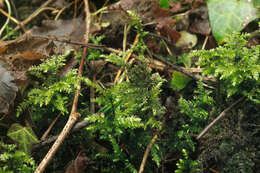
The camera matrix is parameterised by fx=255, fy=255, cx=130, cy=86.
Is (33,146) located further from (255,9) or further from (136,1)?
(255,9)

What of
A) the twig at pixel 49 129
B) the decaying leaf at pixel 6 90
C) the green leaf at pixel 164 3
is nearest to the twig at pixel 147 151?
the twig at pixel 49 129

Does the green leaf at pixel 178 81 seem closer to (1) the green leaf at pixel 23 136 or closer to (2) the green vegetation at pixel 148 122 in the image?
(2) the green vegetation at pixel 148 122

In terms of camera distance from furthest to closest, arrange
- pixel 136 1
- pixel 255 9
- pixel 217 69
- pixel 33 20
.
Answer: pixel 33 20
pixel 136 1
pixel 255 9
pixel 217 69

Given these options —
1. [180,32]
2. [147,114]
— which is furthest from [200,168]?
[180,32]

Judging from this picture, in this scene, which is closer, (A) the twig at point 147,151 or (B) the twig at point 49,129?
(A) the twig at point 147,151

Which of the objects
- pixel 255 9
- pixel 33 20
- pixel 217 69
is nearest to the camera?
pixel 217 69

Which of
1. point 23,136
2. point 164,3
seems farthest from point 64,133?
point 164,3

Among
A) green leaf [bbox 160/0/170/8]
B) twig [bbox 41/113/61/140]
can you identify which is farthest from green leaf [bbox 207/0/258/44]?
twig [bbox 41/113/61/140]

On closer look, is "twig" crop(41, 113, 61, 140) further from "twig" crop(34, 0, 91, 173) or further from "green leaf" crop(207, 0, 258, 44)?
"green leaf" crop(207, 0, 258, 44)
